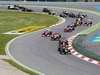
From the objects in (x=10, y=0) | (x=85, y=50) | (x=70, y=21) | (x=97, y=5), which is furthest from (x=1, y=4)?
(x=85, y=50)

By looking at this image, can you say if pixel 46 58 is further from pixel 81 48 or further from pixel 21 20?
pixel 21 20

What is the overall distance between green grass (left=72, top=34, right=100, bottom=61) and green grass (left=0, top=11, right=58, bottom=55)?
8305 millimetres

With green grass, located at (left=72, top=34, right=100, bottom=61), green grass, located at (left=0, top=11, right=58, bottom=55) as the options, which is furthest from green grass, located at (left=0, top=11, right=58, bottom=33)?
green grass, located at (left=72, top=34, right=100, bottom=61)

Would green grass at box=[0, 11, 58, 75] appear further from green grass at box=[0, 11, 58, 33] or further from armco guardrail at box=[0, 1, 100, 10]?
armco guardrail at box=[0, 1, 100, 10]

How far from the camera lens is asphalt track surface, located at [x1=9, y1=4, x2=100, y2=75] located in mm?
29520

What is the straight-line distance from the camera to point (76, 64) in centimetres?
3133

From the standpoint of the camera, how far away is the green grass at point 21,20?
5500cm

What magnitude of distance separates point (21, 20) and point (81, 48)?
27.7m

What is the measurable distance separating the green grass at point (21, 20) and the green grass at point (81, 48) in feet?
27.2

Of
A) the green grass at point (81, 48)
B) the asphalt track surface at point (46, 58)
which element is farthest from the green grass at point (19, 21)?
the green grass at point (81, 48)

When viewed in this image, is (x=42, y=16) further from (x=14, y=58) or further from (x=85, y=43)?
(x=14, y=58)

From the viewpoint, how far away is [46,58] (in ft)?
112

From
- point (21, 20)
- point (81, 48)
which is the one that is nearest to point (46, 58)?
point (81, 48)

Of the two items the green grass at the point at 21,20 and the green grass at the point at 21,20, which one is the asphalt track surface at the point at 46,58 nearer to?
the green grass at the point at 21,20
